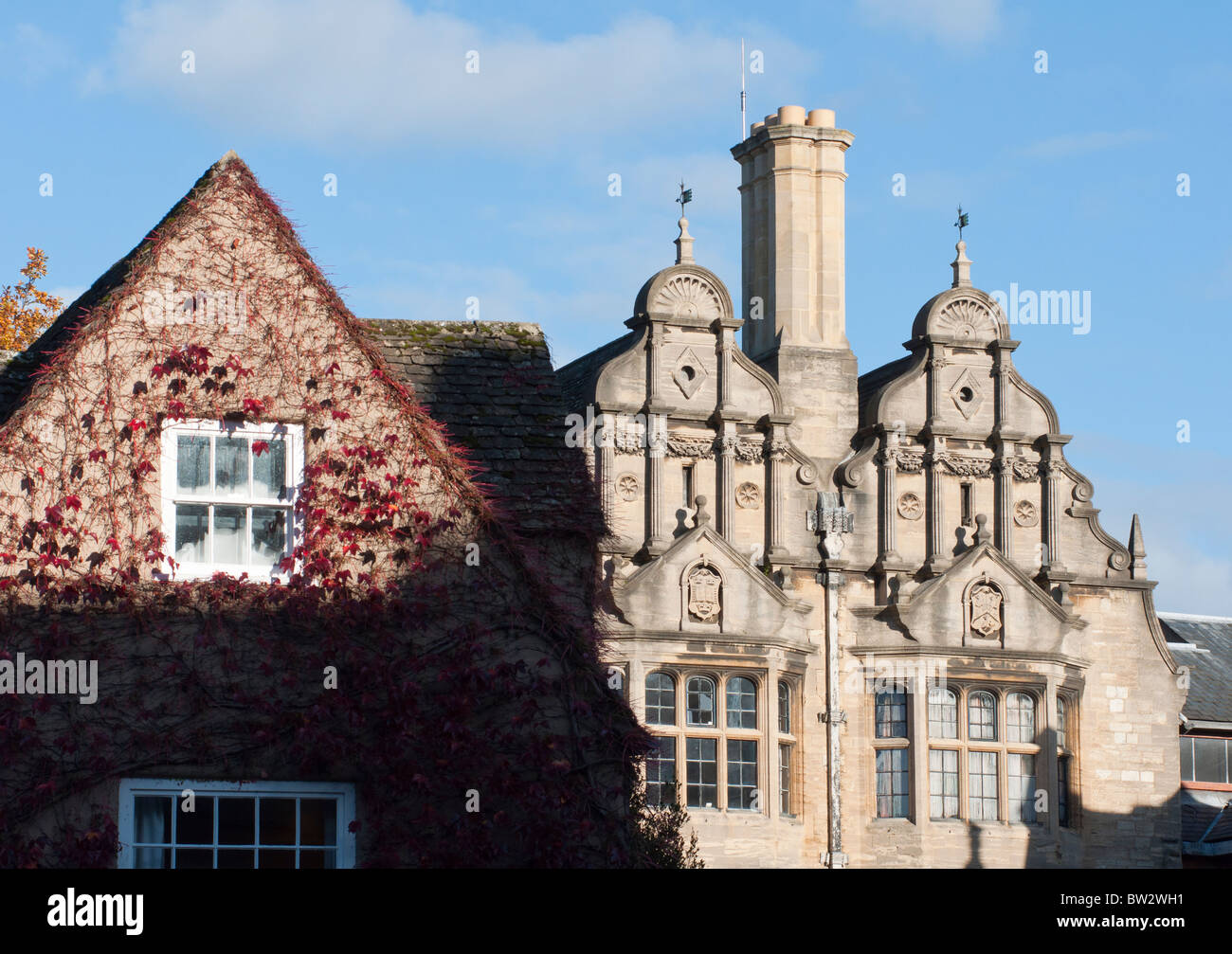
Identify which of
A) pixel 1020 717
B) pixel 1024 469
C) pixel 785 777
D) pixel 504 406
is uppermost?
pixel 1024 469

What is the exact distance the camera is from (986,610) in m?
27.1

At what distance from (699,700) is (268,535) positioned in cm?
1278

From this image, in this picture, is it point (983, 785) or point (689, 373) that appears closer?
point (983, 785)

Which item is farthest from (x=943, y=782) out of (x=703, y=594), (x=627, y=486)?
(x=627, y=486)

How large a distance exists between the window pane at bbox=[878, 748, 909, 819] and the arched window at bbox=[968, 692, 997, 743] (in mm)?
1050

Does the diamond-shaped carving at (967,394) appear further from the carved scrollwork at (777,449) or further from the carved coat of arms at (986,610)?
the carved scrollwork at (777,449)

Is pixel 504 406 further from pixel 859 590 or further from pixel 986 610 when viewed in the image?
A: pixel 986 610

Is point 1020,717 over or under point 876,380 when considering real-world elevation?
under

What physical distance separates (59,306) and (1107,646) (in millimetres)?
17089

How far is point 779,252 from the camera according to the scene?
2933cm

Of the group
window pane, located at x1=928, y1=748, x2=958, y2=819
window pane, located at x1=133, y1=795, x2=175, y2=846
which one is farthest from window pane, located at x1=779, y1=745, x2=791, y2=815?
window pane, located at x1=133, y1=795, x2=175, y2=846

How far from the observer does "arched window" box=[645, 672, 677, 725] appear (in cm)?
2542

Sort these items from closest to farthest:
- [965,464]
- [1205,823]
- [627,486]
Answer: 1. [627,486]
2. [965,464]
3. [1205,823]
